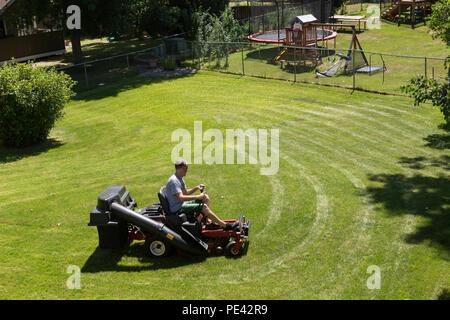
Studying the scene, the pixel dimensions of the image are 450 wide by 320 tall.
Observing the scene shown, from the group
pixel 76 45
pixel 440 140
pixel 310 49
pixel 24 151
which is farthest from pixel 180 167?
pixel 76 45

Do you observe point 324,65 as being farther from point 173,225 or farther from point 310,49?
point 173,225

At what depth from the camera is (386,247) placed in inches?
377

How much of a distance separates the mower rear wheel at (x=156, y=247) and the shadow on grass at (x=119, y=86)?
16.0m

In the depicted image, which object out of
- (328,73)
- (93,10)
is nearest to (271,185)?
(328,73)

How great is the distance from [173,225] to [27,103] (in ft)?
33.5

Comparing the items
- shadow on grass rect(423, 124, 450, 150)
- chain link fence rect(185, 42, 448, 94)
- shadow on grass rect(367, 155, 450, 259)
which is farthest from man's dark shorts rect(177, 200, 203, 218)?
chain link fence rect(185, 42, 448, 94)

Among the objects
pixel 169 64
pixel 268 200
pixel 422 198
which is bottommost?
pixel 422 198

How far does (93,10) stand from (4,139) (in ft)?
42.3

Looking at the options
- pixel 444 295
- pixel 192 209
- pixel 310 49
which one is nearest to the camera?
pixel 444 295

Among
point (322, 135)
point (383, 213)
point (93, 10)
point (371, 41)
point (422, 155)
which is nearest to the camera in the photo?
point (383, 213)

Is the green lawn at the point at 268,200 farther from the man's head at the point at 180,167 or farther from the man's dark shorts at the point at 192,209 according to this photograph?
the man's head at the point at 180,167

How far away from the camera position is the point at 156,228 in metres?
9.11

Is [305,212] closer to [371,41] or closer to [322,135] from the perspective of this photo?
[322,135]

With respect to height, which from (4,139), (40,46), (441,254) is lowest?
(441,254)
